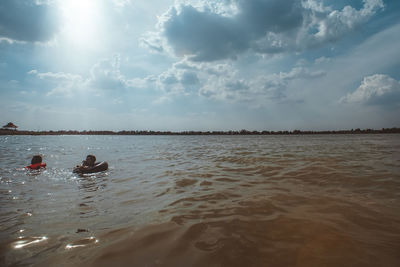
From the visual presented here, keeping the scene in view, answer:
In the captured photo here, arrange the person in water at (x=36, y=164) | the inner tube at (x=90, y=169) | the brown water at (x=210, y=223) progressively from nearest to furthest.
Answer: the brown water at (x=210, y=223)
the inner tube at (x=90, y=169)
the person in water at (x=36, y=164)

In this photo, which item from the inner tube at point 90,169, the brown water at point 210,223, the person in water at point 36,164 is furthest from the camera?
the person in water at point 36,164

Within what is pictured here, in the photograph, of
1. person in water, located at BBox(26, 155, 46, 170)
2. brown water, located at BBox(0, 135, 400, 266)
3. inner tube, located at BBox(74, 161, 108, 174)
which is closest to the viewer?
brown water, located at BBox(0, 135, 400, 266)

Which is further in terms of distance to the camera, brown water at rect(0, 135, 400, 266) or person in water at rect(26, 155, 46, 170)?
person in water at rect(26, 155, 46, 170)

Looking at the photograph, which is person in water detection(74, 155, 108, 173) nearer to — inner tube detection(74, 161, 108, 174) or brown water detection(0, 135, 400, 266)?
inner tube detection(74, 161, 108, 174)

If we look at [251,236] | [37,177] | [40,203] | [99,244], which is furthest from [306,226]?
[37,177]

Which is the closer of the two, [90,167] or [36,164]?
[90,167]

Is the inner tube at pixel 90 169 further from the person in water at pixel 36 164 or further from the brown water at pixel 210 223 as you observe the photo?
the brown water at pixel 210 223

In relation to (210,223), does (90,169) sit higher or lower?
lower

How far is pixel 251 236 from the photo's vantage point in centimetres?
285

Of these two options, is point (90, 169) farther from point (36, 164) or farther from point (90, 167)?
point (36, 164)

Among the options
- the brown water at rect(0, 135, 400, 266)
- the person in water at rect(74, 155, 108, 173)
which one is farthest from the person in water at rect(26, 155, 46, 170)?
the brown water at rect(0, 135, 400, 266)

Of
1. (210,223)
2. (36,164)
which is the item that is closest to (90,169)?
(36,164)

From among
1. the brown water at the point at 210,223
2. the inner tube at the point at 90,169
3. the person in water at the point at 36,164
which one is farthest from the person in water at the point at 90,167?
the brown water at the point at 210,223

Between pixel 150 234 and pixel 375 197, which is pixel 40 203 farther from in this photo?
pixel 375 197
